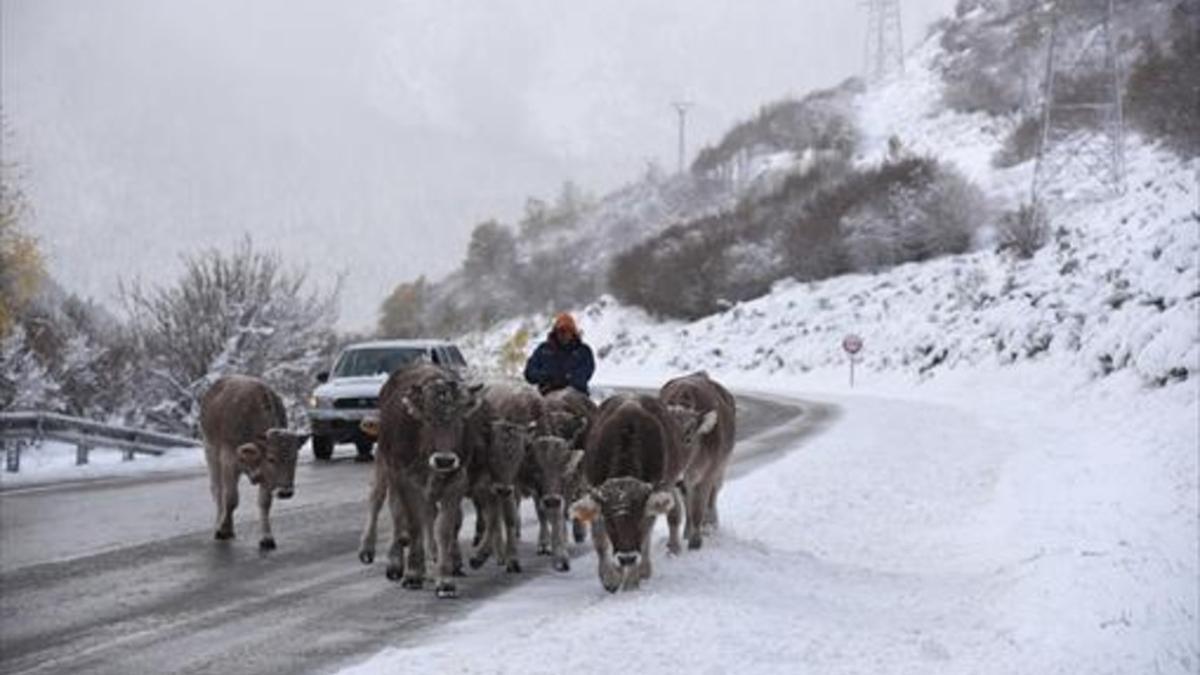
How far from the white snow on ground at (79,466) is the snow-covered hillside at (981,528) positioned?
10.2 m

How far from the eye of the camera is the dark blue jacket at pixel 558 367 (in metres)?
13.5

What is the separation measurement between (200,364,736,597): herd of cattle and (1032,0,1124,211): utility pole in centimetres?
4816

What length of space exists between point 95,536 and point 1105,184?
55.6 meters

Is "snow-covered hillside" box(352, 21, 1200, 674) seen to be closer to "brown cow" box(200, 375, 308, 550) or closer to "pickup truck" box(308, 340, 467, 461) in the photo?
"brown cow" box(200, 375, 308, 550)


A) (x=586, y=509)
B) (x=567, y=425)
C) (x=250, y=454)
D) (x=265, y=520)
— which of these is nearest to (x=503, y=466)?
(x=567, y=425)

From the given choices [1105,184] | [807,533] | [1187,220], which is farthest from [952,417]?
[1105,184]

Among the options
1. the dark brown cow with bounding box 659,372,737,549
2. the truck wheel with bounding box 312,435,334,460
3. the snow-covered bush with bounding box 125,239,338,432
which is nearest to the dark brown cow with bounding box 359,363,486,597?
the dark brown cow with bounding box 659,372,737,549

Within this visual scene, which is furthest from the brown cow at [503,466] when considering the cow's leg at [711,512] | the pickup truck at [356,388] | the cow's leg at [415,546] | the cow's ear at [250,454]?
the pickup truck at [356,388]

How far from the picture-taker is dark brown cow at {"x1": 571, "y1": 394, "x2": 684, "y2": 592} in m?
9.29

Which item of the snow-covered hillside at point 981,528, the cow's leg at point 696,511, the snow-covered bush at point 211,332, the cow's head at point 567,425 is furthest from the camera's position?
the snow-covered bush at point 211,332

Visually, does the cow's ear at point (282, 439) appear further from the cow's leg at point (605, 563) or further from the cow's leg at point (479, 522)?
the cow's leg at point (605, 563)

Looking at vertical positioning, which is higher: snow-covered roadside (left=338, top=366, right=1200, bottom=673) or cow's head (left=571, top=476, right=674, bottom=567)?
cow's head (left=571, top=476, right=674, bottom=567)

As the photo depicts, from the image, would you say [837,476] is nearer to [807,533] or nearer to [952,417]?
[807,533]

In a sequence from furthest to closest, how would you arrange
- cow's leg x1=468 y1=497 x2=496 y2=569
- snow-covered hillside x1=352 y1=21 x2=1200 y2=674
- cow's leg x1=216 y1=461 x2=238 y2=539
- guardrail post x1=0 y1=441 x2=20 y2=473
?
guardrail post x1=0 y1=441 x2=20 y2=473
cow's leg x1=216 y1=461 x2=238 y2=539
cow's leg x1=468 y1=497 x2=496 y2=569
snow-covered hillside x1=352 y1=21 x2=1200 y2=674
